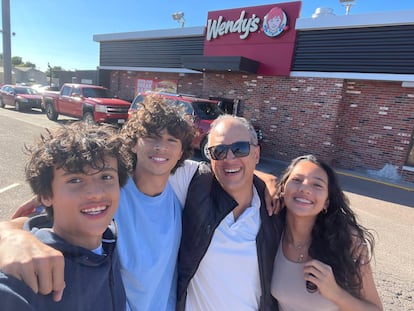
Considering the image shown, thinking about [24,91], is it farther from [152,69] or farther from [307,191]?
[307,191]

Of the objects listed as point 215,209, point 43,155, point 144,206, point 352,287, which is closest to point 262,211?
point 215,209

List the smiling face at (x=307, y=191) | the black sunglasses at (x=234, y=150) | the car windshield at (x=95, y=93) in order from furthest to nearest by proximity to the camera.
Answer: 1. the car windshield at (x=95, y=93)
2. the black sunglasses at (x=234, y=150)
3. the smiling face at (x=307, y=191)

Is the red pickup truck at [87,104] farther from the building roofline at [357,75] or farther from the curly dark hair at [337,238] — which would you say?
the curly dark hair at [337,238]

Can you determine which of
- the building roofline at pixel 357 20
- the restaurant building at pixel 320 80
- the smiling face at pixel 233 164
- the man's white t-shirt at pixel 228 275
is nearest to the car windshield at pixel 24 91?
the restaurant building at pixel 320 80

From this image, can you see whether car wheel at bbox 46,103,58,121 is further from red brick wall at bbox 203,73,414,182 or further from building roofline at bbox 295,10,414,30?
building roofline at bbox 295,10,414,30

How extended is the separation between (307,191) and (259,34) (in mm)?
10850

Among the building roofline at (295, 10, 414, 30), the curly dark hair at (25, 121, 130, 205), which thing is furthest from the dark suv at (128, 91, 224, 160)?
the curly dark hair at (25, 121, 130, 205)

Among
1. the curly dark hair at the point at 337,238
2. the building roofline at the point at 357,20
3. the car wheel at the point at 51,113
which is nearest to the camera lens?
the curly dark hair at the point at 337,238

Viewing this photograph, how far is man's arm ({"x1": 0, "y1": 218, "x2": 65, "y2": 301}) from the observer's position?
0.88m

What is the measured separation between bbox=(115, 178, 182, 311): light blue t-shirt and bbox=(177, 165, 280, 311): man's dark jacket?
5 cm

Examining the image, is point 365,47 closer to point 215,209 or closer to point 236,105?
point 236,105

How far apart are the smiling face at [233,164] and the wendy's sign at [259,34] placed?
9489mm

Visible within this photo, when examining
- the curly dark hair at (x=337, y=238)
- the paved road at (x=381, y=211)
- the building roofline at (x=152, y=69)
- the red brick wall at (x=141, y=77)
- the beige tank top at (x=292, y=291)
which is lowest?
the paved road at (x=381, y=211)

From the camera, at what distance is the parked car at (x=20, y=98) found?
17469mm
